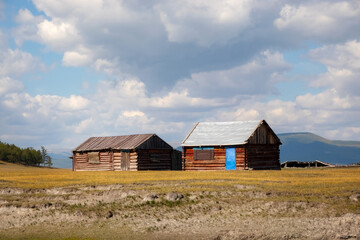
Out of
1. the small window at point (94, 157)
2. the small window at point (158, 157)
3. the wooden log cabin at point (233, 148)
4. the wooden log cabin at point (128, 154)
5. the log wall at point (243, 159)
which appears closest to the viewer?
the log wall at point (243, 159)

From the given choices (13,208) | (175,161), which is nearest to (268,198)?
(13,208)

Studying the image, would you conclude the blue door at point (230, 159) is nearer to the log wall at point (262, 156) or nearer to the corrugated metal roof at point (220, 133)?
the corrugated metal roof at point (220, 133)

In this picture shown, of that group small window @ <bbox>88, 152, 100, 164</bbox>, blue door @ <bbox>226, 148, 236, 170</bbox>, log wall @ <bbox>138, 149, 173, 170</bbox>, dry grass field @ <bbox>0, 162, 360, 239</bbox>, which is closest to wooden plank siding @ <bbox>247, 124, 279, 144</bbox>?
blue door @ <bbox>226, 148, 236, 170</bbox>

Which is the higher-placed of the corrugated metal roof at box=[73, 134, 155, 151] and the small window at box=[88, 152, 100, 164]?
the corrugated metal roof at box=[73, 134, 155, 151]

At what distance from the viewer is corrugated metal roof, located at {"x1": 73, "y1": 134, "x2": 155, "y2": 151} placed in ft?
176

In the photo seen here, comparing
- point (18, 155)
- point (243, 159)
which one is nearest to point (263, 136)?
point (243, 159)

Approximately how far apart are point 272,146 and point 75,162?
27501mm

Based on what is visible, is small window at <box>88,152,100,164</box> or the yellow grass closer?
the yellow grass

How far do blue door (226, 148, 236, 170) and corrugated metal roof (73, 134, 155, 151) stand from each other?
11732mm

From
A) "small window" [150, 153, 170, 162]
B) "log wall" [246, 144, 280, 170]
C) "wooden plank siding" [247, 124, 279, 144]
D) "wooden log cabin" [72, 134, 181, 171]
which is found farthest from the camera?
"small window" [150, 153, 170, 162]

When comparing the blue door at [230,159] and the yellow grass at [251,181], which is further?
the blue door at [230,159]

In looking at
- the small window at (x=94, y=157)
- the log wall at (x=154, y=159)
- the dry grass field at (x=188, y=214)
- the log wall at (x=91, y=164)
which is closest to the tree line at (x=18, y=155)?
the log wall at (x=91, y=164)

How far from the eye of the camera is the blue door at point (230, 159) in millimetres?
46031

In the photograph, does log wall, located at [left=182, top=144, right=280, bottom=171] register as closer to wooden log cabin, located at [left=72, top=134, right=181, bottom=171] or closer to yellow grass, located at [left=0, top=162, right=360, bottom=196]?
wooden log cabin, located at [left=72, top=134, right=181, bottom=171]
